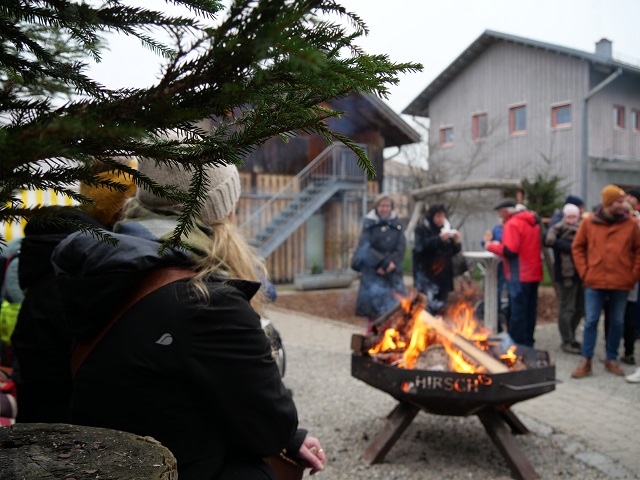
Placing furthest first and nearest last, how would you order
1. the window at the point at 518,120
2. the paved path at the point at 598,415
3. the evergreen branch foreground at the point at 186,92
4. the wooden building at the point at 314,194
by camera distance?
the window at the point at 518,120, the wooden building at the point at 314,194, the paved path at the point at 598,415, the evergreen branch foreground at the point at 186,92

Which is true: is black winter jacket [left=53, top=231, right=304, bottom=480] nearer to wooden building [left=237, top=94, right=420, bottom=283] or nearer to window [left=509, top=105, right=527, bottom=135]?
wooden building [left=237, top=94, right=420, bottom=283]

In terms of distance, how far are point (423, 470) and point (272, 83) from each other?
3.57m

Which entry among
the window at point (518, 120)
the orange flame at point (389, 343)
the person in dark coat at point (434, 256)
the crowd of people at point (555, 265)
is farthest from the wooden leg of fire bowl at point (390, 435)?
the window at point (518, 120)

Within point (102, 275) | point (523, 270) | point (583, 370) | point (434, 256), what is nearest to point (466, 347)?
point (583, 370)

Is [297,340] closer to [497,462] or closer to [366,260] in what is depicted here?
[366,260]

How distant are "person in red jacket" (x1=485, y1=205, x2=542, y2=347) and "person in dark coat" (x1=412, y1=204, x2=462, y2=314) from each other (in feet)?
3.32

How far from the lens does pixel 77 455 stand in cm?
109

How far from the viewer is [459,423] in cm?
468

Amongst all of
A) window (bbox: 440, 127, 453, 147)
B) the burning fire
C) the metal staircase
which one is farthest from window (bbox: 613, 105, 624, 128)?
the burning fire

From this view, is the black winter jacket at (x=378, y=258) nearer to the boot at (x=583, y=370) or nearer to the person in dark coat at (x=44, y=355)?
the boot at (x=583, y=370)

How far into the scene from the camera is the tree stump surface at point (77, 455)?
1.02 metres

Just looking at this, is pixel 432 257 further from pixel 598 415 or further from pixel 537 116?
pixel 537 116

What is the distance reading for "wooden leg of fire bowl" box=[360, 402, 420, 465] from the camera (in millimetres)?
3906

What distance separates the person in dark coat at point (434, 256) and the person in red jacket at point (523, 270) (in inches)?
39.9
